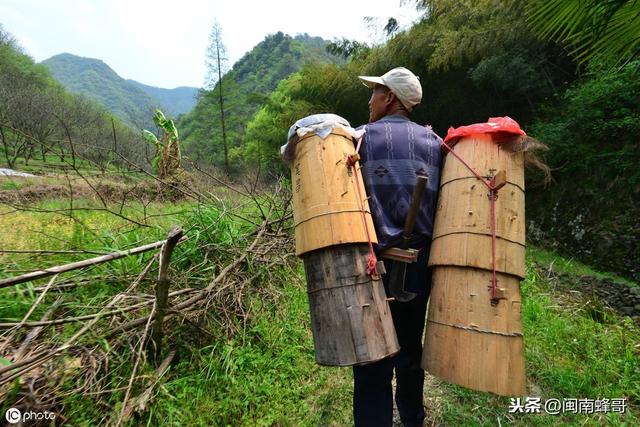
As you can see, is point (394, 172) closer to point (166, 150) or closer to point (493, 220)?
point (493, 220)

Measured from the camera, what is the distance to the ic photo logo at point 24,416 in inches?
68.4

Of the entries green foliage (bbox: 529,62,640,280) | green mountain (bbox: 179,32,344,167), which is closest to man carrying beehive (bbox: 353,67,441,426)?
green foliage (bbox: 529,62,640,280)

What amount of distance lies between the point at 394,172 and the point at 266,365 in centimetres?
180

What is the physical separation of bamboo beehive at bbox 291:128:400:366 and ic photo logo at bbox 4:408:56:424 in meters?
1.53

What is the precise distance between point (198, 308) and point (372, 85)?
204cm

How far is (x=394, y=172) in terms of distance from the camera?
5.43ft

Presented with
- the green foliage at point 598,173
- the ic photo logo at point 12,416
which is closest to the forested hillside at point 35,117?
the ic photo logo at point 12,416

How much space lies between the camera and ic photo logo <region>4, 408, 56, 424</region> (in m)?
1.74

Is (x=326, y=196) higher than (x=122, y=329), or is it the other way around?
(x=326, y=196)

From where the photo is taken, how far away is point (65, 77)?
316ft

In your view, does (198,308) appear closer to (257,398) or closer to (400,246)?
(257,398)

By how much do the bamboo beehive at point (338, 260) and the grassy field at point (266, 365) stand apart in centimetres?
110

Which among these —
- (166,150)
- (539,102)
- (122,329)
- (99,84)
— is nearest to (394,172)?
(122,329)

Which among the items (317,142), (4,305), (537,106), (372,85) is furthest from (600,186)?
(4,305)
